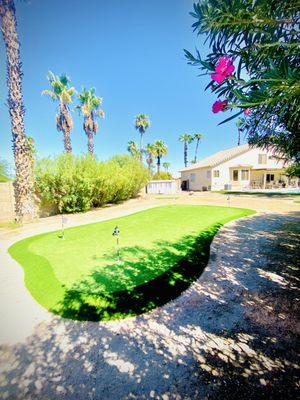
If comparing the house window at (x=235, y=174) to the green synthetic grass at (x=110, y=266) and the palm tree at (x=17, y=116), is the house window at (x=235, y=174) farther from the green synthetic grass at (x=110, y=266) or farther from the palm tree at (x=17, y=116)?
the palm tree at (x=17, y=116)

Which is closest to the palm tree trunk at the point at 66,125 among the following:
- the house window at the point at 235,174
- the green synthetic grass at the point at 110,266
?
the green synthetic grass at the point at 110,266

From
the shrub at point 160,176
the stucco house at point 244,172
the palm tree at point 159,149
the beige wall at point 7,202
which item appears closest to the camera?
the beige wall at point 7,202

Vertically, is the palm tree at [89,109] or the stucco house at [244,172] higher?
the palm tree at [89,109]

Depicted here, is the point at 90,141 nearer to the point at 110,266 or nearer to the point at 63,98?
the point at 63,98

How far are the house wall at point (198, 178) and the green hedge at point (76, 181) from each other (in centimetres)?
1929

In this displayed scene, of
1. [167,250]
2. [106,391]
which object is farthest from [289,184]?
[106,391]

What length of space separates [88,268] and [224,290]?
3985mm

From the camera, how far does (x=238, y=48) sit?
2.47m

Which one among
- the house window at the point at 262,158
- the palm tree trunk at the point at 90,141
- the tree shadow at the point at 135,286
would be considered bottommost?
the tree shadow at the point at 135,286

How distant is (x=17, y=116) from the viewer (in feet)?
43.8

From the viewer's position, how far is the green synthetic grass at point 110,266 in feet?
15.5

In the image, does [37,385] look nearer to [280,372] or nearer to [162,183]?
[280,372]

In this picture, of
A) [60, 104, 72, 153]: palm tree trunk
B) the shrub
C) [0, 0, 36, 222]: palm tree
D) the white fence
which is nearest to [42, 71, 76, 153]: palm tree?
[60, 104, 72, 153]: palm tree trunk

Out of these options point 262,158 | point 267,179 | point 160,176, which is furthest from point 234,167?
point 160,176
